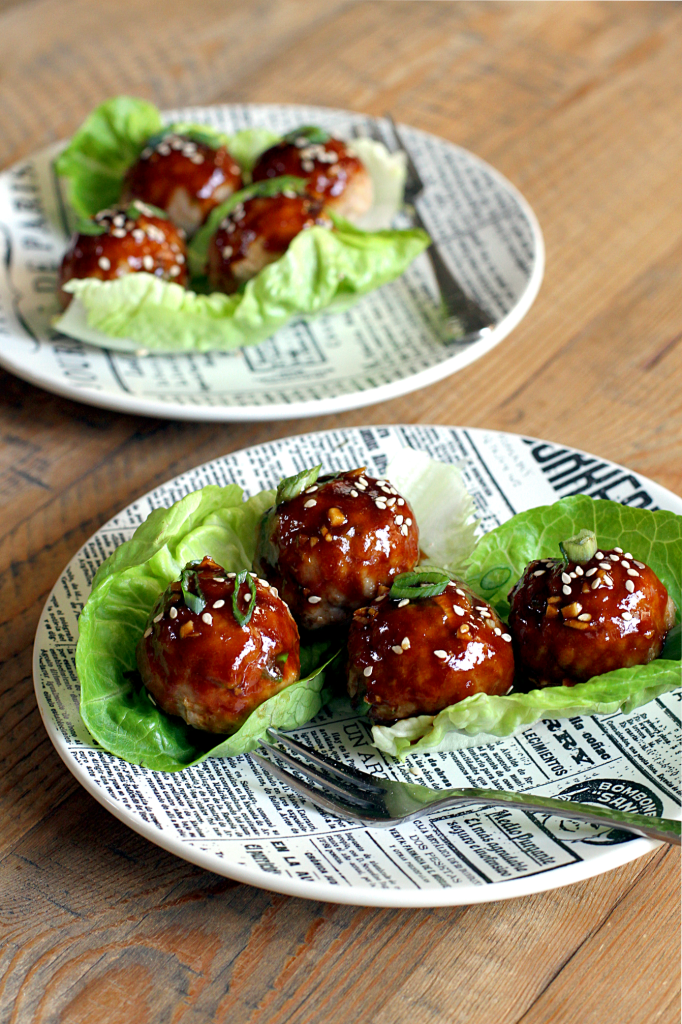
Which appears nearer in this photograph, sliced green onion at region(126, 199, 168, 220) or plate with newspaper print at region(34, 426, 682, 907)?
plate with newspaper print at region(34, 426, 682, 907)

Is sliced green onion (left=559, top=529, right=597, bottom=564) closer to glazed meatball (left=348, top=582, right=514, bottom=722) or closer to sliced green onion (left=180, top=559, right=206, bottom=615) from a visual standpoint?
glazed meatball (left=348, top=582, right=514, bottom=722)

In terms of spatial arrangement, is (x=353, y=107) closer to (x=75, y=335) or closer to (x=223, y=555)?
(x=75, y=335)

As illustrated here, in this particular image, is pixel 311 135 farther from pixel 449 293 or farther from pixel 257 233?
pixel 449 293

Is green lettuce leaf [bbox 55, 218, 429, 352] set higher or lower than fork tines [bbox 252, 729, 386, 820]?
higher

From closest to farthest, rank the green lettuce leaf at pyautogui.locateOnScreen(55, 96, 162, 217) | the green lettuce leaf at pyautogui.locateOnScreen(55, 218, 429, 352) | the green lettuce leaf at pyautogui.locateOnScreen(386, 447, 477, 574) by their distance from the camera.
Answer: the green lettuce leaf at pyautogui.locateOnScreen(386, 447, 477, 574) → the green lettuce leaf at pyautogui.locateOnScreen(55, 218, 429, 352) → the green lettuce leaf at pyautogui.locateOnScreen(55, 96, 162, 217)

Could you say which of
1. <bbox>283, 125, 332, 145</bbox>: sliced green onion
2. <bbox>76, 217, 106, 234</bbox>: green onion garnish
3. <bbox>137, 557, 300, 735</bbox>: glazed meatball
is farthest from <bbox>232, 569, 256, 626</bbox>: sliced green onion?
<bbox>283, 125, 332, 145</bbox>: sliced green onion

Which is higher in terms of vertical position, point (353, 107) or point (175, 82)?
point (175, 82)

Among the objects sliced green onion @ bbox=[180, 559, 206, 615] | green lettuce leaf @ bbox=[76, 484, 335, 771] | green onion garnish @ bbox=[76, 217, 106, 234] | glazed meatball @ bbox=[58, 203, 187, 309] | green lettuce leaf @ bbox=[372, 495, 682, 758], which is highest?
green onion garnish @ bbox=[76, 217, 106, 234]

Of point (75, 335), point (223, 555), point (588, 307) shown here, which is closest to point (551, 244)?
point (588, 307)
